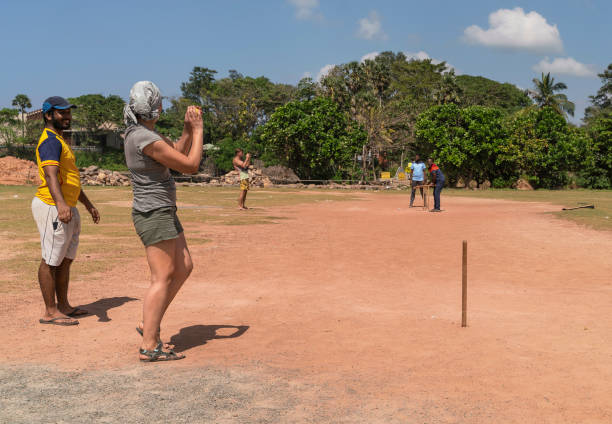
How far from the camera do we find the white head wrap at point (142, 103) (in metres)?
4.55

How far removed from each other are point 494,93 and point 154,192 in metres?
68.8

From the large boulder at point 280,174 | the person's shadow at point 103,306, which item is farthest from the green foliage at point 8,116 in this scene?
the person's shadow at point 103,306

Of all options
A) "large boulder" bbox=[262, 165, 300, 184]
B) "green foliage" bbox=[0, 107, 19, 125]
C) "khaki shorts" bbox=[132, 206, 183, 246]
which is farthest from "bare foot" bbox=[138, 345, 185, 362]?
"green foliage" bbox=[0, 107, 19, 125]

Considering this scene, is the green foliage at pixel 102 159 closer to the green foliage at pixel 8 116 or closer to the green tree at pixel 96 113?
the green tree at pixel 96 113

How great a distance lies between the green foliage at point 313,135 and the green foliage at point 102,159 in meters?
20.3

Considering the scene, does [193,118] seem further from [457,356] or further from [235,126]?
[235,126]

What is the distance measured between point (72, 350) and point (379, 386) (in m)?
2.66

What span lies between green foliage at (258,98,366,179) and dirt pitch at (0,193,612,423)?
32417 mm

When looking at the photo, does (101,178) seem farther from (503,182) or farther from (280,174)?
(503,182)

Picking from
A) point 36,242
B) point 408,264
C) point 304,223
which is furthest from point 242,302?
point 304,223

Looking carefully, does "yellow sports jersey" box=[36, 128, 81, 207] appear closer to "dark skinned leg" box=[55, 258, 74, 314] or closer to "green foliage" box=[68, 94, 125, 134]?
"dark skinned leg" box=[55, 258, 74, 314]

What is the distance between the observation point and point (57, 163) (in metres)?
5.50

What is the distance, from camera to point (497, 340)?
5297 millimetres

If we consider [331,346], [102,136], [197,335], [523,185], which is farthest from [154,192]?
[102,136]
